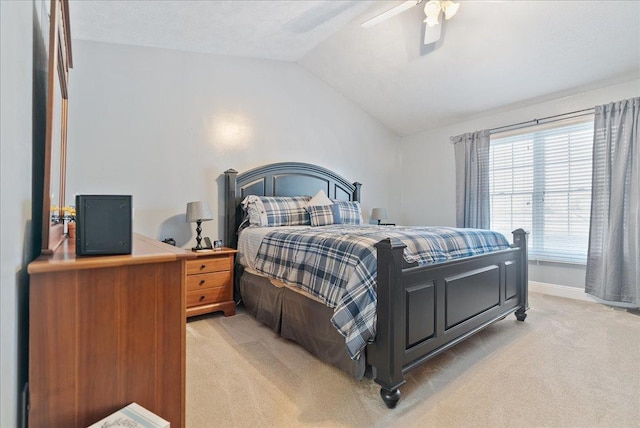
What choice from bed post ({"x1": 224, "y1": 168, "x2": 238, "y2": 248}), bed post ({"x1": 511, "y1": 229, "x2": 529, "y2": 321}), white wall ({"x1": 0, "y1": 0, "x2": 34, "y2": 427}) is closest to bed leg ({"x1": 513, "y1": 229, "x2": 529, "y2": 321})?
bed post ({"x1": 511, "y1": 229, "x2": 529, "y2": 321})

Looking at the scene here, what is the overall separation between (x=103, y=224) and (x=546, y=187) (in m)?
4.62

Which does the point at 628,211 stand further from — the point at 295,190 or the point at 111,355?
the point at 111,355

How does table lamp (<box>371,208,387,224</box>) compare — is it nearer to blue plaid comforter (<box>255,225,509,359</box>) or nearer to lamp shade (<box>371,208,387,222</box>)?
lamp shade (<box>371,208,387,222</box>)

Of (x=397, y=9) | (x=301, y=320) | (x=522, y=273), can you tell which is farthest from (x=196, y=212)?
(x=522, y=273)

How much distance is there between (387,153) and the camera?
5473 millimetres

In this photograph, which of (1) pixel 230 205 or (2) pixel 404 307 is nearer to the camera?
(2) pixel 404 307

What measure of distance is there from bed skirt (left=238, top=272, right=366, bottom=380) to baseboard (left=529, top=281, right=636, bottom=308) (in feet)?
10.9

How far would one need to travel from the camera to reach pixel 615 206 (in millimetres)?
3297

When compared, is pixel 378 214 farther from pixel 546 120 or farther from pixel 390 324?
pixel 390 324

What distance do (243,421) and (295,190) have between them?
2951 millimetres

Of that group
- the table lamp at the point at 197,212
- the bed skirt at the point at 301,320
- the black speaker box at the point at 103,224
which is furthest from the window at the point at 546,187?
the black speaker box at the point at 103,224

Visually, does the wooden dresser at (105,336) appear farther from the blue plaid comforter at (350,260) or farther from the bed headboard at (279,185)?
the bed headboard at (279,185)

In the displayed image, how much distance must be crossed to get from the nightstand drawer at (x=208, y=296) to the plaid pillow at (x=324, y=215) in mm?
1203

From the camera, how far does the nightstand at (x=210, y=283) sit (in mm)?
2996
